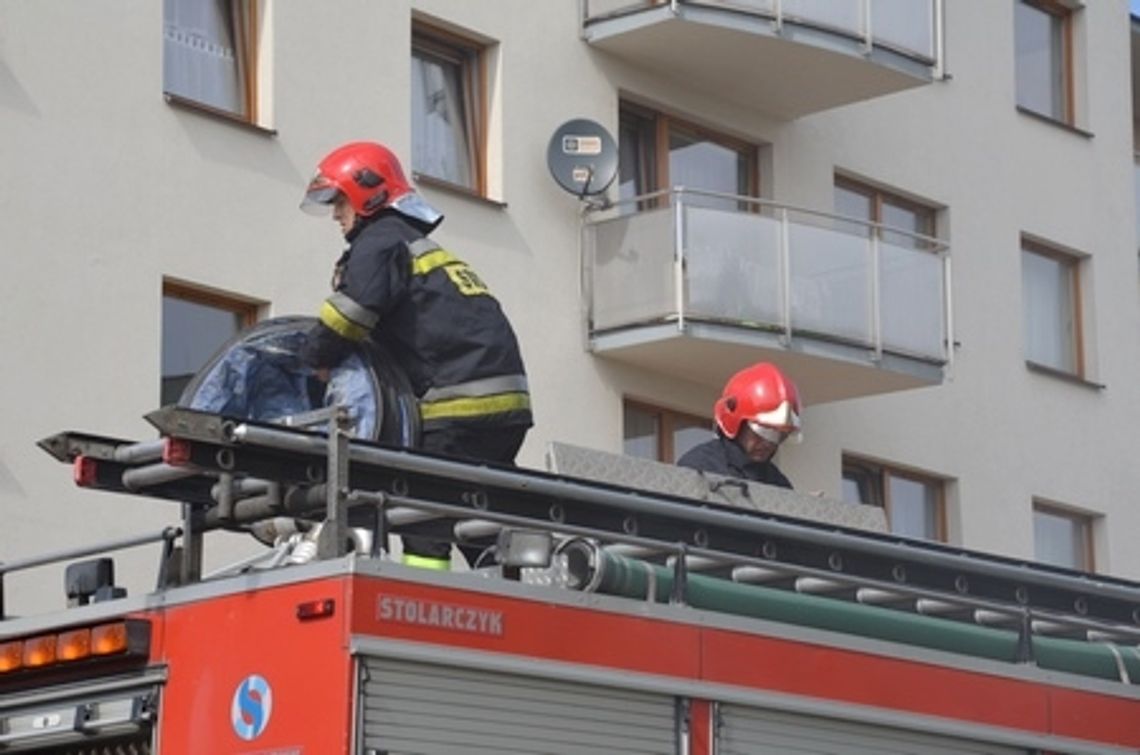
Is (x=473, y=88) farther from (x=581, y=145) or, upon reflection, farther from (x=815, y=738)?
(x=815, y=738)

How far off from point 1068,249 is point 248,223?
9.77 metres

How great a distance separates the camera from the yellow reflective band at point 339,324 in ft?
27.1

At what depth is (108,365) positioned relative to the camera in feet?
51.7

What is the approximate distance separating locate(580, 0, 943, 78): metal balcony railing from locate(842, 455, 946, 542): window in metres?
3.08

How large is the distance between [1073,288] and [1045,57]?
2052mm

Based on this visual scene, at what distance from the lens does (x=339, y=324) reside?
27.1 feet

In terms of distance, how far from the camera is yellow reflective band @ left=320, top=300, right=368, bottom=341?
8266 mm

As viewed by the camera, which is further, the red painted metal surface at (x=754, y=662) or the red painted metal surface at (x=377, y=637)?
the red painted metal surface at (x=754, y=662)

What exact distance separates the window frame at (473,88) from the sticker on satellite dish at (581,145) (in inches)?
21.2

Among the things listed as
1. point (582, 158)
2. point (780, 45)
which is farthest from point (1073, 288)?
point (582, 158)

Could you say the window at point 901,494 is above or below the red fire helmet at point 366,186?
above

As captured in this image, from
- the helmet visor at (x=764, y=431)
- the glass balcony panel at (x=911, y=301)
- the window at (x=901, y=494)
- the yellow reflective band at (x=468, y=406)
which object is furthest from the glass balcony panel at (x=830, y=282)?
the yellow reflective band at (x=468, y=406)

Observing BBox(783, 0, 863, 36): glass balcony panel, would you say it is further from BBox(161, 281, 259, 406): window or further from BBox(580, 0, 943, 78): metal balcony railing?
BBox(161, 281, 259, 406): window

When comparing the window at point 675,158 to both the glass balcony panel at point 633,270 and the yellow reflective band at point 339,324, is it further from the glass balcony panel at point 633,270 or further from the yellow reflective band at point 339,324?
the yellow reflective band at point 339,324
